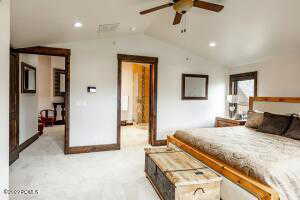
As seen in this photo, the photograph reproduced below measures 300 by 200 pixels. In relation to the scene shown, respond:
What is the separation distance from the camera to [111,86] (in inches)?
191

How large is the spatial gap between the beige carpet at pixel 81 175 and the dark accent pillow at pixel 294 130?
2438mm

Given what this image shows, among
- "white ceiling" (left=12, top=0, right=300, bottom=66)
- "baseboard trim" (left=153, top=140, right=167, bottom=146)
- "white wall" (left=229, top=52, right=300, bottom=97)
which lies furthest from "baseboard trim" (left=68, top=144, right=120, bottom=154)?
"white wall" (left=229, top=52, right=300, bottom=97)

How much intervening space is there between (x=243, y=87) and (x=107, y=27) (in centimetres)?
405

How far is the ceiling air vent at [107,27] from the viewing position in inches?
150

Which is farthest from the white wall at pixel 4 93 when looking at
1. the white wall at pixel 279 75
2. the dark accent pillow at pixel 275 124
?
the white wall at pixel 279 75

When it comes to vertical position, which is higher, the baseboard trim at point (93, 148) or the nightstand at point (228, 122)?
the nightstand at point (228, 122)

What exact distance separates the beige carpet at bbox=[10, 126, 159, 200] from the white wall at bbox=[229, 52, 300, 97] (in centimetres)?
341

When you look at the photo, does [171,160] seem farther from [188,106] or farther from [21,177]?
[188,106]

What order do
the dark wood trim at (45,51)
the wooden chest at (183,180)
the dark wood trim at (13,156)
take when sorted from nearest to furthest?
the wooden chest at (183,180) → the dark wood trim at (13,156) → the dark wood trim at (45,51)

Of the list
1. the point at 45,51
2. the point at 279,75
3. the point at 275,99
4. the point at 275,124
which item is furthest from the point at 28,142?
the point at 279,75

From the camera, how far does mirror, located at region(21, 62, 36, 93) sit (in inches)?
184

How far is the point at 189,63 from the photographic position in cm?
560

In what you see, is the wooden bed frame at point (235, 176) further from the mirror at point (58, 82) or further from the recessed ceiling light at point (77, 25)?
the mirror at point (58, 82)

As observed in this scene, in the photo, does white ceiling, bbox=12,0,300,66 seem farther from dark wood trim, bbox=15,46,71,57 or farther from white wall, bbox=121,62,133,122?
white wall, bbox=121,62,133,122
